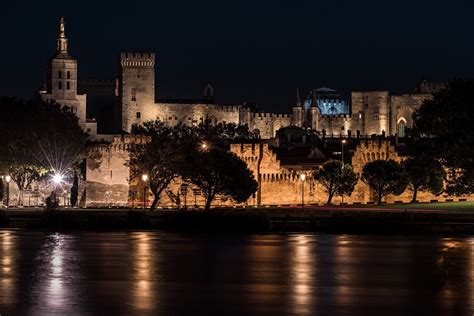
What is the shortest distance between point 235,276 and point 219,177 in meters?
40.3

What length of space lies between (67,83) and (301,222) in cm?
8676

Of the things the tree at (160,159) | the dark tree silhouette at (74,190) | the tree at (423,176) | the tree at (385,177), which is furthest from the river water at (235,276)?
the dark tree silhouette at (74,190)

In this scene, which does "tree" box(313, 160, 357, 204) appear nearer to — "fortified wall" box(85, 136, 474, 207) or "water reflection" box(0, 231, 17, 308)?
"fortified wall" box(85, 136, 474, 207)

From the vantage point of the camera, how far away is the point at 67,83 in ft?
429

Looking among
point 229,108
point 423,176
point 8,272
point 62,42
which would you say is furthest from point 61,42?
point 8,272

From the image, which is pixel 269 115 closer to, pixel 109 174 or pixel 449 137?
pixel 109 174

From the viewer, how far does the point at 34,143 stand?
262 ft

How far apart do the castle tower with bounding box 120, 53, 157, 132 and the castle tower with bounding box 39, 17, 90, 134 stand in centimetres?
1126

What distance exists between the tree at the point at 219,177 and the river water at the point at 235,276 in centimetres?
2759

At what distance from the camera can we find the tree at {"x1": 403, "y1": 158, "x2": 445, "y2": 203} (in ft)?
196

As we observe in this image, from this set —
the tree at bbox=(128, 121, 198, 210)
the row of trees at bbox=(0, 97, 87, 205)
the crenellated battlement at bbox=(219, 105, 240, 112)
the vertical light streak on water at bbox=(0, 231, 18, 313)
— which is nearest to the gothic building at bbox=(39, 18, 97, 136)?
the crenellated battlement at bbox=(219, 105, 240, 112)

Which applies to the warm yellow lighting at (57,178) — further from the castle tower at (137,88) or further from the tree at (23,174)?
the castle tower at (137,88)

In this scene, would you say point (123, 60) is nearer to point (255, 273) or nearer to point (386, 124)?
point (386, 124)

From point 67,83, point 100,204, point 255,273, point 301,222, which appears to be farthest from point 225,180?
point 67,83
